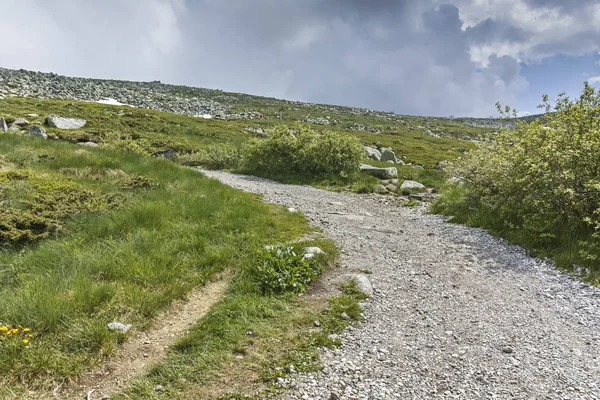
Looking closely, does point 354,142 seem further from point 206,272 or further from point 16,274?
point 16,274

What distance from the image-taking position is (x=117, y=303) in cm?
585

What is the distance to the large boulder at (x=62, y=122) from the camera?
36625 mm

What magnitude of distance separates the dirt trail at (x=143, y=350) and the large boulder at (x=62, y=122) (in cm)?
3904

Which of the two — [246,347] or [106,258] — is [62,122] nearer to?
[106,258]

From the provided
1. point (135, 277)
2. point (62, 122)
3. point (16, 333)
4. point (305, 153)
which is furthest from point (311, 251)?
point (62, 122)

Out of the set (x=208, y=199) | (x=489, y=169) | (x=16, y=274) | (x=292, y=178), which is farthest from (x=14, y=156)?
(x=489, y=169)

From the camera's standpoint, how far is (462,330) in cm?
616

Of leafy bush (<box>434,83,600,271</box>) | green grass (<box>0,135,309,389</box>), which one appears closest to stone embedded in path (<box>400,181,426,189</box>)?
leafy bush (<box>434,83,600,271</box>)

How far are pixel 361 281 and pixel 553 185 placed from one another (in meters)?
7.12

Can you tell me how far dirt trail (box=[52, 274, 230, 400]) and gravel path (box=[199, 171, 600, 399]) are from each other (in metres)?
2.14

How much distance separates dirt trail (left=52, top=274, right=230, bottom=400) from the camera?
4.36 metres

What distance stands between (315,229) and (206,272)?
5081mm

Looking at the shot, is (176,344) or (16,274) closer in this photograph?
(176,344)

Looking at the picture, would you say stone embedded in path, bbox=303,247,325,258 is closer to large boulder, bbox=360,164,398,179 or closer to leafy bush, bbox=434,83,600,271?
leafy bush, bbox=434,83,600,271
